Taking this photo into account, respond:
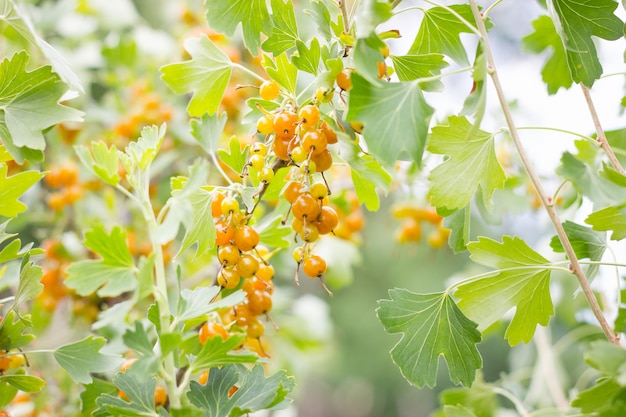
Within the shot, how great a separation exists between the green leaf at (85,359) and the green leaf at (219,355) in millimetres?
101

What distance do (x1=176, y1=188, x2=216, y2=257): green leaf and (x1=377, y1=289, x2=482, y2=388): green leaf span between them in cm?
16

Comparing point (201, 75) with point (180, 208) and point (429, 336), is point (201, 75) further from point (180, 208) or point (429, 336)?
point (429, 336)

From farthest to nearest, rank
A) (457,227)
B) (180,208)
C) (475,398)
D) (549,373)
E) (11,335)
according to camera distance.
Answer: (549,373), (475,398), (457,227), (11,335), (180,208)

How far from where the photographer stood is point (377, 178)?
45 centimetres

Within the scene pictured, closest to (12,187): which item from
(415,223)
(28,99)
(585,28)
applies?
(28,99)

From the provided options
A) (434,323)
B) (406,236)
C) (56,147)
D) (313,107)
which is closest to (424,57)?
(313,107)

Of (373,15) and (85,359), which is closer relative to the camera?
(373,15)

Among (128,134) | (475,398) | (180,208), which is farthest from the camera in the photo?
(128,134)

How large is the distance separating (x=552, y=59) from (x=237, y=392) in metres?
0.51

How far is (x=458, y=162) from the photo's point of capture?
1.68ft

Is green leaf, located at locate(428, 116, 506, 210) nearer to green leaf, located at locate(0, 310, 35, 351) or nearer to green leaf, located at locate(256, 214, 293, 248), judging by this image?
green leaf, located at locate(256, 214, 293, 248)

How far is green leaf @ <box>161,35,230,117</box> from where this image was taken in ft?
1.77

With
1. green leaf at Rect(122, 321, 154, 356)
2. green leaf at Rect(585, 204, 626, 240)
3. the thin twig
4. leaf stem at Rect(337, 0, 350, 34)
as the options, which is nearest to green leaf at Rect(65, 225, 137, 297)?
green leaf at Rect(122, 321, 154, 356)

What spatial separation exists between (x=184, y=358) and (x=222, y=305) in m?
0.09
